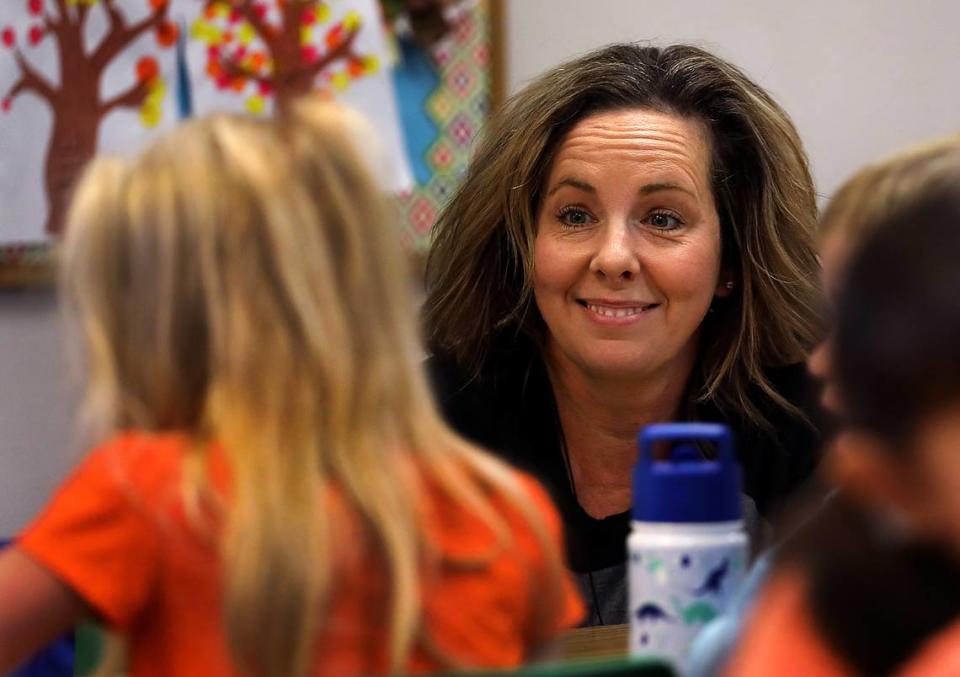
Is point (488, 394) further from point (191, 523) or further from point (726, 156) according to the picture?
point (191, 523)

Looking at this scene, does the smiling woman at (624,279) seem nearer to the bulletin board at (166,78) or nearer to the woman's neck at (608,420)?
the woman's neck at (608,420)

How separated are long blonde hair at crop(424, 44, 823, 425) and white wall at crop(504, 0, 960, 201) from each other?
0.70m

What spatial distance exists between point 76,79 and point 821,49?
1.34 metres

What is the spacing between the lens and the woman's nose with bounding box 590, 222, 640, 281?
172cm

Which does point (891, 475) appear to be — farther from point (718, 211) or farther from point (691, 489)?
point (718, 211)

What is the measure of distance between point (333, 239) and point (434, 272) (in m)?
1.18

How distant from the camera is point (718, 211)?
5.97 feet

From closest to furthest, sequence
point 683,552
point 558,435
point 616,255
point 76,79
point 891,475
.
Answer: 1. point 891,475
2. point 683,552
3. point 616,255
4. point 558,435
5. point 76,79

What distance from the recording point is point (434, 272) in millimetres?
1938

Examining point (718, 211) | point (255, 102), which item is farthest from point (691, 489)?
point (255, 102)

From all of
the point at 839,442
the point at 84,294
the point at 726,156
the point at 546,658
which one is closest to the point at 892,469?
the point at 839,442

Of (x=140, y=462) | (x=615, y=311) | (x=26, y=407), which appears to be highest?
(x=140, y=462)

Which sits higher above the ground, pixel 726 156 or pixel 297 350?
pixel 297 350

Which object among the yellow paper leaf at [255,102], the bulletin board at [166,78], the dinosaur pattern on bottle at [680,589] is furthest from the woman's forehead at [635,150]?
the dinosaur pattern on bottle at [680,589]
